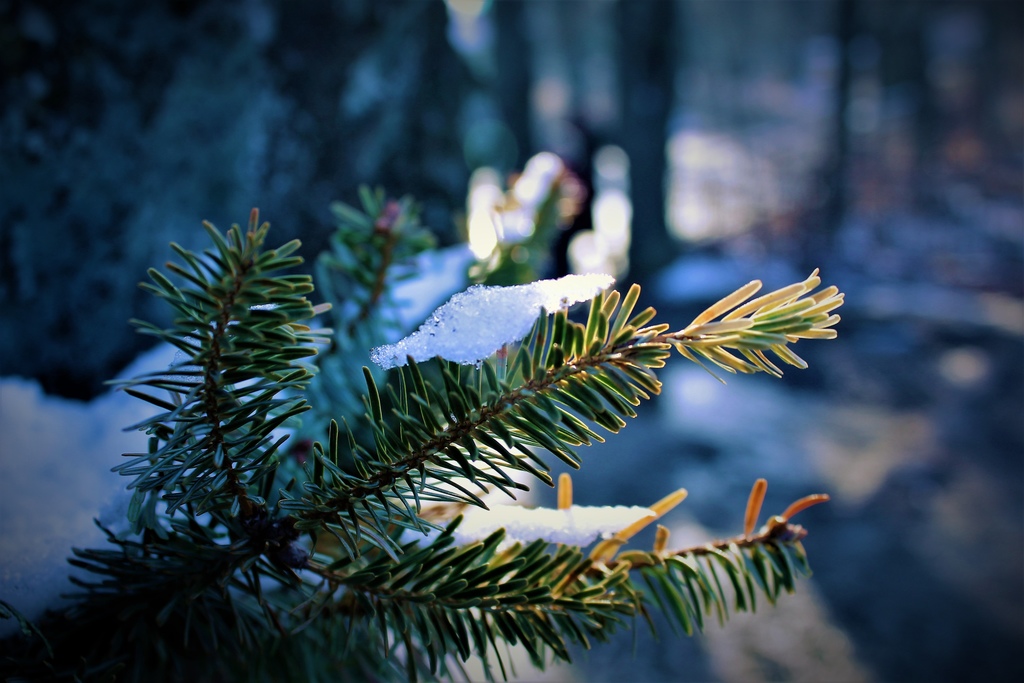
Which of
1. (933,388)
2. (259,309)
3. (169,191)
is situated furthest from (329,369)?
(933,388)

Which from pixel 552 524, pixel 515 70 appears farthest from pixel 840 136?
pixel 552 524

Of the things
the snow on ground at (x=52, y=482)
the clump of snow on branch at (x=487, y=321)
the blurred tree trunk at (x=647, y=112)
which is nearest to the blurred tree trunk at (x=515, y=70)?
the blurred tree trunk at (x=647, y=112)

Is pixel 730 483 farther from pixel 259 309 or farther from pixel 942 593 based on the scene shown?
pixel 259 309

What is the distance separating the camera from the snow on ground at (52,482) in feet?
1.40

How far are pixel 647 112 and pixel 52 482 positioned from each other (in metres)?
5.38

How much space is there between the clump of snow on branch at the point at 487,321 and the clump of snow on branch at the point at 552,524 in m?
0.13

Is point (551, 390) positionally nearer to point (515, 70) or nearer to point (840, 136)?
point (515, 70)

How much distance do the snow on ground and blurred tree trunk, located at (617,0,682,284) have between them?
4815 mm

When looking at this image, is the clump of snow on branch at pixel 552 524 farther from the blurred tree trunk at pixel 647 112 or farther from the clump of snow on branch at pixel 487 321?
the blurred tree trunk at pixel 647 112

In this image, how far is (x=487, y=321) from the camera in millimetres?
340

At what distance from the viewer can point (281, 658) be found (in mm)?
459

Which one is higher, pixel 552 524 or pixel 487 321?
pixel 487 321

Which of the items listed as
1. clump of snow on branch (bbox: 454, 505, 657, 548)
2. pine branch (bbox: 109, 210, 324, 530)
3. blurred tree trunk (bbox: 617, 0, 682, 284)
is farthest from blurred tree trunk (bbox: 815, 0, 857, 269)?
pine branch (bbox: 109, 210, 324, 530)

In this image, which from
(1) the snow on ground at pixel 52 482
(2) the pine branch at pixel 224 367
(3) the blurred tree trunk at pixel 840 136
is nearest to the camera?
(2) the pine branch at pixel 224 367
